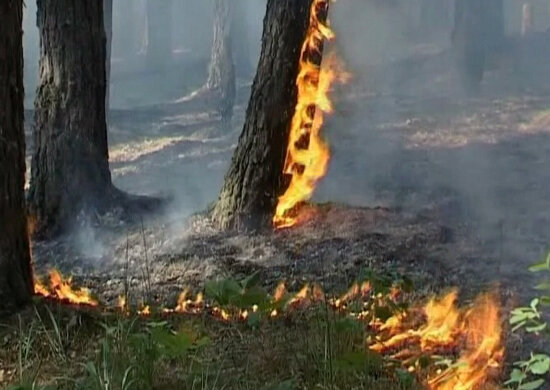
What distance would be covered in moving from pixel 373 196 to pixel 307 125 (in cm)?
380

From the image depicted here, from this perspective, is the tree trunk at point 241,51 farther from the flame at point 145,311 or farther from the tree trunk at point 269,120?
the flame at point 145,311

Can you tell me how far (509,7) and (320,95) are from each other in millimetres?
35375

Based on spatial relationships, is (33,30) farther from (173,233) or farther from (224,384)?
(224,384)

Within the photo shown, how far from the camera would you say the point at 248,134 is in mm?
8414

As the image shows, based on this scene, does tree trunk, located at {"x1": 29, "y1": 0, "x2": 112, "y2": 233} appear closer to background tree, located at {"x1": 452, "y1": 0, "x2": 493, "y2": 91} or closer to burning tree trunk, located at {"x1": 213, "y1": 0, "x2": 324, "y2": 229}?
burning tree trunk, located at {"x1": 213, "y1": 0, "x2": 324, "y2": 229}

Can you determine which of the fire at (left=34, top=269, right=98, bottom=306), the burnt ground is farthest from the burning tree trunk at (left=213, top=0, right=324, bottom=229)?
the fire at (left=34, top=269, right=98, bottom=306)

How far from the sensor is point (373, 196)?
40.3ft

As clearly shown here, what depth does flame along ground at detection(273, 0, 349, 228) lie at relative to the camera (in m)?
8.50

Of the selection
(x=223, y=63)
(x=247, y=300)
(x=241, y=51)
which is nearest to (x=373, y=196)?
(x=247, y=300)

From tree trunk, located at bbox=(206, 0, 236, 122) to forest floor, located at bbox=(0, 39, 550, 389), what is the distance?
0.50m

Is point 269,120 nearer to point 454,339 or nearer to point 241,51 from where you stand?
point 454,339

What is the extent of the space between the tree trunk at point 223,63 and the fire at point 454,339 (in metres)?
15.3

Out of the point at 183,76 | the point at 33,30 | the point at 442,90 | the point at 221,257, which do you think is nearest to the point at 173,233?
the point at 221,257

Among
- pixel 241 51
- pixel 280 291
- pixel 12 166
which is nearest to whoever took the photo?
pixel 12 166
